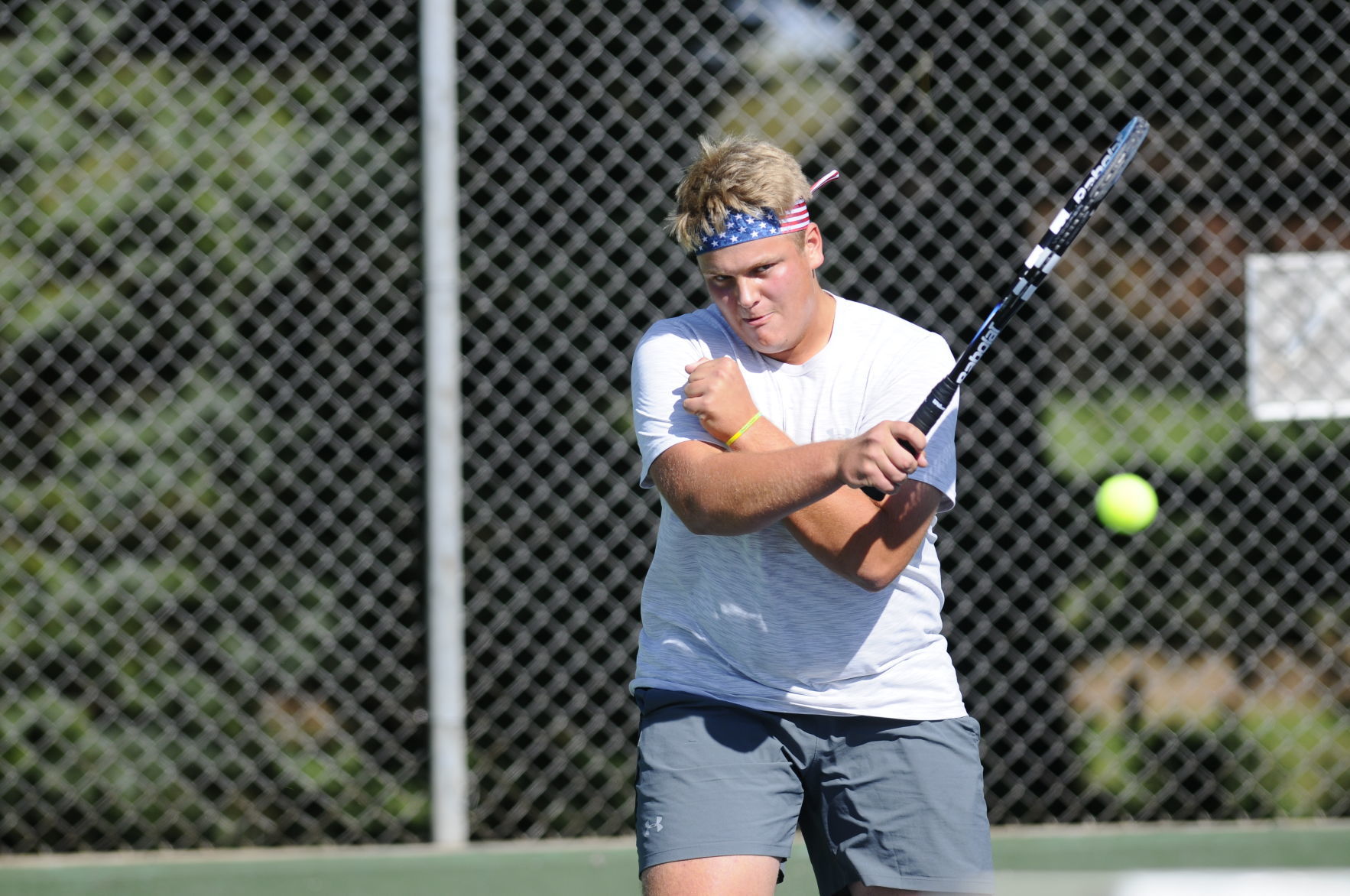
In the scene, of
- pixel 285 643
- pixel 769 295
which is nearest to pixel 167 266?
pixel 285 643

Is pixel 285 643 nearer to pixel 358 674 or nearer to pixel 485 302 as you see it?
pixel 358 674

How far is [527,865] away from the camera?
3.52m

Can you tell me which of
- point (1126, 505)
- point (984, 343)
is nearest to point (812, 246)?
point (984, 343)

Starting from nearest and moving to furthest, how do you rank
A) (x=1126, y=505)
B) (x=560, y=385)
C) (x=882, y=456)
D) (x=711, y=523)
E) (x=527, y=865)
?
1. (x=882, y=456)
2. (x=711, y=523)
3. (x=1126, y=505)
4. (x=527, y=865)
5. (x=560, y=385)

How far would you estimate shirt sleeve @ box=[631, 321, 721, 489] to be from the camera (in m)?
2.13

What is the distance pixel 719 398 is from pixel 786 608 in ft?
1.19

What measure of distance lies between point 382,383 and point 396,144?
25.4 inches

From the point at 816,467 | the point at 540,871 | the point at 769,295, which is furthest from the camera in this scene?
the point at 540,871

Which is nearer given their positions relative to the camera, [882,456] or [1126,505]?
[882,456]

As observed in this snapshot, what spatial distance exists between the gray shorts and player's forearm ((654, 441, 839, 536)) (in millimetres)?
353

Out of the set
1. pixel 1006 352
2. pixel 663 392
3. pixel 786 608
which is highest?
pixel 1006 352

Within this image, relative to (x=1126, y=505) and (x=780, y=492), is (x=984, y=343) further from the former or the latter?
(x=1126, y=505)

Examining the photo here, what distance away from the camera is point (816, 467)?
1.92 metres

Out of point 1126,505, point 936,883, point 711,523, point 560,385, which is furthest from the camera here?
point 560,385
